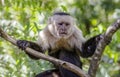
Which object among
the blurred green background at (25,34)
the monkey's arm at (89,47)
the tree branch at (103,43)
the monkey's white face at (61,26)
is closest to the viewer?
the tree branch at (103,43)

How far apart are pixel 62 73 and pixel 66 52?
0.27 meters

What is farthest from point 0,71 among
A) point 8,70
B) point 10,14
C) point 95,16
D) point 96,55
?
point 95,16

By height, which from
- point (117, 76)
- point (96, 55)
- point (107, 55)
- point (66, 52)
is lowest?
point (117, 76)

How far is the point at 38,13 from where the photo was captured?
648 cm

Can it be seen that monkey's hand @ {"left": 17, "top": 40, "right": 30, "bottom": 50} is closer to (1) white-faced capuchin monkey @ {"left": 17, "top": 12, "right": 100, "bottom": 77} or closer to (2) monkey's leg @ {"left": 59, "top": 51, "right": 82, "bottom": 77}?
(1) white-faced capuchin monkey @ {"left": 17, "top": 12, "right": 100, "bottom": 77}

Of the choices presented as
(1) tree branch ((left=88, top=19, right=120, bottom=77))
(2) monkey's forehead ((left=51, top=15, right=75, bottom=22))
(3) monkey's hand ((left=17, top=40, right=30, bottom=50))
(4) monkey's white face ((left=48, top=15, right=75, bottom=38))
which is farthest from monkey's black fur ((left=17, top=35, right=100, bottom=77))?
(1) tree branch ((left=88, top=19, right=120, bottom=77))

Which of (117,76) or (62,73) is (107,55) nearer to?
(62,73)

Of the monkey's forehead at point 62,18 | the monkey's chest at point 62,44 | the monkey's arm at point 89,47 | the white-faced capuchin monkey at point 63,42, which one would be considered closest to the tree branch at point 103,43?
the monkey's arm at point 89,47

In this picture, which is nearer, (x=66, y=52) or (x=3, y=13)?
(x=66, y=52)

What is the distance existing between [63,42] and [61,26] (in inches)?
7.7

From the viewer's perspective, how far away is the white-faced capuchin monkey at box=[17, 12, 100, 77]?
17.9 ft

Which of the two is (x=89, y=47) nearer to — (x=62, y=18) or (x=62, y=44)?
(x=62, y=44)

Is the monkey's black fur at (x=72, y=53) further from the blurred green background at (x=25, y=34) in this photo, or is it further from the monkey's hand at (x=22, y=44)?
the blurred green background at (x=25, y=34)

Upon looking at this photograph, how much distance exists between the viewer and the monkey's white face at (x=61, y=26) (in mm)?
5414
